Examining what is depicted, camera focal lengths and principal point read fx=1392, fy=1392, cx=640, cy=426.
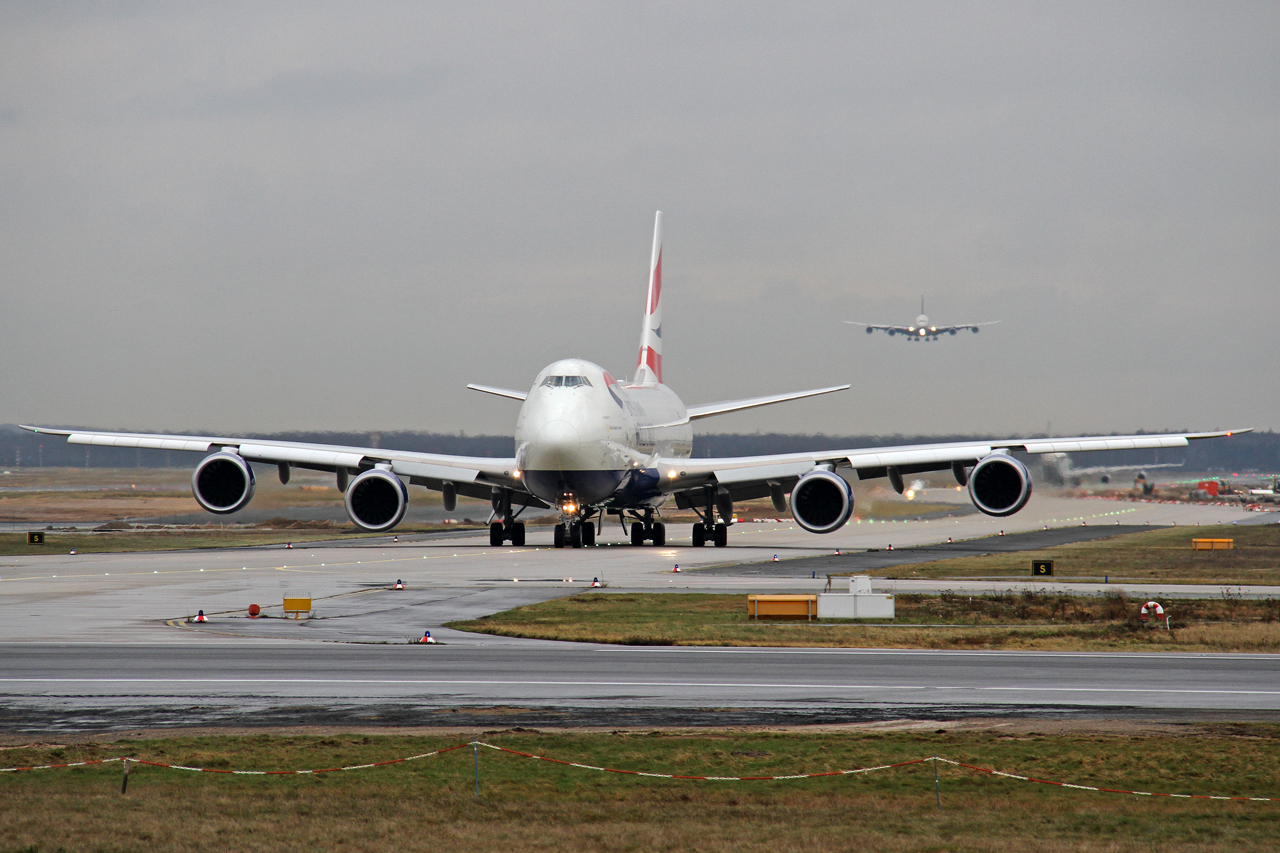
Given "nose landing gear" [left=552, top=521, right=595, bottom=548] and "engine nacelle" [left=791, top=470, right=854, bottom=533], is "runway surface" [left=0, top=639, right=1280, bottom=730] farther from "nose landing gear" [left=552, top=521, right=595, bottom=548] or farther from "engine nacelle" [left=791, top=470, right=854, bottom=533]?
"nose landing gear" [left=552, top=521, right=595, bottom=548]

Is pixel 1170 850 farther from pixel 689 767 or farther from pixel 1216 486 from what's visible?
pixel 1216 486

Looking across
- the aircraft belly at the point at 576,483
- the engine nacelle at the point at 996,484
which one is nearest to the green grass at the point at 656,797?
the engine nacelle at the point at 996,484

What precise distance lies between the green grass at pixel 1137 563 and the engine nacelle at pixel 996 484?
1782 mm

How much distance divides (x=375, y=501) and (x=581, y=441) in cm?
741

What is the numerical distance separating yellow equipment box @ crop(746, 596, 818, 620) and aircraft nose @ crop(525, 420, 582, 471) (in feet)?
56.7

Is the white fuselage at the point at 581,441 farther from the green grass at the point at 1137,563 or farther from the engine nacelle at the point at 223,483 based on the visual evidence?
the green grass at the point at 1137,563

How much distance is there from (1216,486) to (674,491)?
245 feet

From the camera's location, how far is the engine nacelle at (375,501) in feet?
152

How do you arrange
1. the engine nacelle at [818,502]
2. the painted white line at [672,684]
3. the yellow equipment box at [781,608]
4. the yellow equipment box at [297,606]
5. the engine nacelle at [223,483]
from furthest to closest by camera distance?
the engine nacelle at [223,483], the engine nacelle at [818,502], the yellow equipment box at [781,608], the yellow equipment box at [297,606], the painted white line at [672,684]

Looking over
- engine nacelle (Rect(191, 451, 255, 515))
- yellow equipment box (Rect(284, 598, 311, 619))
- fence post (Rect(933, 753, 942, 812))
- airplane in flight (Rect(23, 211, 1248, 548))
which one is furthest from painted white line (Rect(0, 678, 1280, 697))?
engine nacelle (Rect(191, 451, 255, 515))

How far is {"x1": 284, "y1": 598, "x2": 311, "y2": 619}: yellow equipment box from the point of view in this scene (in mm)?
27281

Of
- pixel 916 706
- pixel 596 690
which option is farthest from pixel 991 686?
pixel 596 690

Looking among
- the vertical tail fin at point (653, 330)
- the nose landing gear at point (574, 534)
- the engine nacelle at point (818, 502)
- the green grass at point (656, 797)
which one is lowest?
the green grass at point (656, 797)

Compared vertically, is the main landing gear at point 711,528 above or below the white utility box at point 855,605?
above
